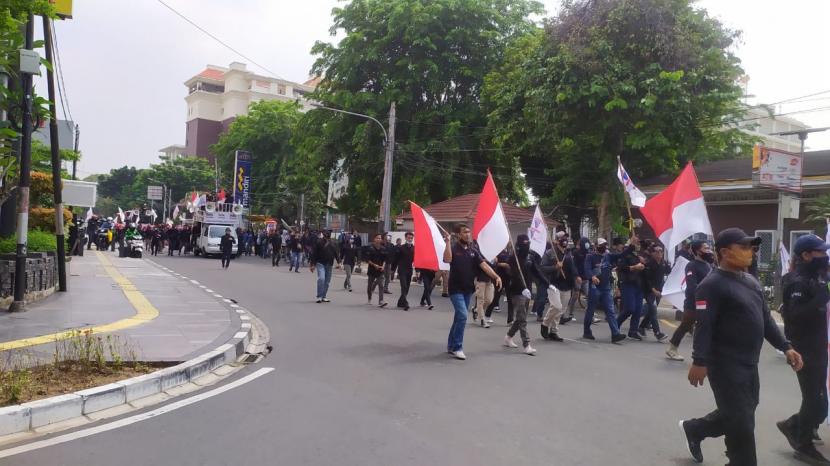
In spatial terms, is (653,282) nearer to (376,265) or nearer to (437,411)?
(376,265)

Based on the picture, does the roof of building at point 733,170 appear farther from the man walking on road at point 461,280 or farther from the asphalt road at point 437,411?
the man walking on road at point 461,280

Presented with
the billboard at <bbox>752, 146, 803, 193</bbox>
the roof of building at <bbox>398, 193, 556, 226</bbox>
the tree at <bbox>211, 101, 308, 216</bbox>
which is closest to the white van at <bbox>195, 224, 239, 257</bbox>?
the tree at <bbox>211, 101, 308, 216</bbox>

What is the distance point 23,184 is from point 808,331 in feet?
38.5

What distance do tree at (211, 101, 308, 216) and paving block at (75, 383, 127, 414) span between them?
4203cm

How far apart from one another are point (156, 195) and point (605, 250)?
71.5 metres

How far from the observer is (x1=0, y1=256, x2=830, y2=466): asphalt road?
468 centimetres

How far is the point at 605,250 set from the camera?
38.0 feet

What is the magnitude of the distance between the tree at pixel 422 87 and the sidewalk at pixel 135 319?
1549cm

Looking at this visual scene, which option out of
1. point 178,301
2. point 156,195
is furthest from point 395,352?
point 156,195

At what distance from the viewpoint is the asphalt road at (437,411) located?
4684 millimetres

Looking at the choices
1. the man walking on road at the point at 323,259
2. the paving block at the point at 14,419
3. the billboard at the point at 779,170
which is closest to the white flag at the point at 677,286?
the billboard at the point at 779,170

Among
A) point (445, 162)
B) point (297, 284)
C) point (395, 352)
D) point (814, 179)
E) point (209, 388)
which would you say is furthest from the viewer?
point (445, 162)

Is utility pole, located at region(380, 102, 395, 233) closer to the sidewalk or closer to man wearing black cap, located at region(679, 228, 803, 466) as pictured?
the sidewalk

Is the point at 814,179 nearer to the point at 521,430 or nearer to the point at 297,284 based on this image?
the point at 297,284
